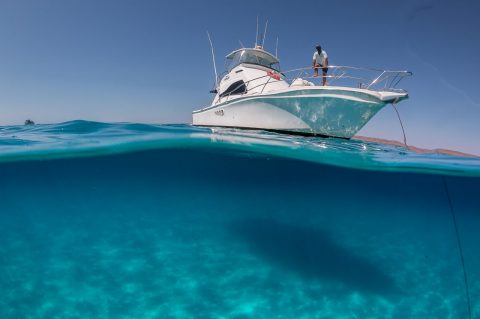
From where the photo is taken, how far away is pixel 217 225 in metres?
12.9

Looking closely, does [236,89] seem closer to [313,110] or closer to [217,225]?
[313,110]

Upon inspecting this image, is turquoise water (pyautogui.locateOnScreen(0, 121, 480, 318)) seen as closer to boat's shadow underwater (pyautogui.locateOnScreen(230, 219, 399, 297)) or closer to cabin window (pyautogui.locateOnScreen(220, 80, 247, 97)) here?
boat's shadow underwater (pyautogui.locateOnScreen(230, 219, 399, 297))

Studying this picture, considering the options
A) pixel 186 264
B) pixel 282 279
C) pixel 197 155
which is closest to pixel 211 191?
pixel 197 155

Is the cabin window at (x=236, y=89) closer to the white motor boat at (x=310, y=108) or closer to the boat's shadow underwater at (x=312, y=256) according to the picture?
the white motor boat at (x=310, y=108)

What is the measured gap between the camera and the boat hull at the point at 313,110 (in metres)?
9.10

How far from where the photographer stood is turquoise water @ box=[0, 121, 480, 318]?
6375 millimetres

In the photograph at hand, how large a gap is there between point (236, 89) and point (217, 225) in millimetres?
6959

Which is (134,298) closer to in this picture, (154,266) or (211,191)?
(154,266)

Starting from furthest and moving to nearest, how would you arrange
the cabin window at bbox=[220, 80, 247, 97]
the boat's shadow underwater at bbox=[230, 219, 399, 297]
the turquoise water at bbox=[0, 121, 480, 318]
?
the cabin window at bbox=[220, 80, 247, 97] → the boat's shadow underwater at bbox=[230, 219, 399, 297] → the turquoise water at bbox=[0, 121, 480, 318]

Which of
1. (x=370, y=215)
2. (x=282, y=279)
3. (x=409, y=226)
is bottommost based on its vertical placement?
(x=409, y=226)

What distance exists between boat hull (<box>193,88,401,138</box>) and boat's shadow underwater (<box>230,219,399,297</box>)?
455 cm

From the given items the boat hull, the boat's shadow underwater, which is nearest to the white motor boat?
the boat hull

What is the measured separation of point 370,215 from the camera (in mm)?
17281

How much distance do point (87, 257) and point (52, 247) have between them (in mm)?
1762
